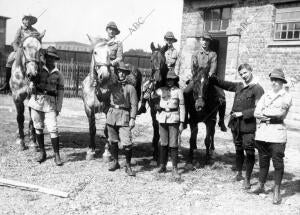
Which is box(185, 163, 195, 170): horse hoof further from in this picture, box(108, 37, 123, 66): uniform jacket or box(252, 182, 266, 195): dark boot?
box(108, 37, 123, 66): uniform jacket

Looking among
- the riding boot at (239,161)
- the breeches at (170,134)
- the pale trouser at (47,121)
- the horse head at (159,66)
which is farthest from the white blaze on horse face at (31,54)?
the riding boot at (239,161)

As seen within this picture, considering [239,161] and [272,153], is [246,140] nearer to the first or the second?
[272,153]

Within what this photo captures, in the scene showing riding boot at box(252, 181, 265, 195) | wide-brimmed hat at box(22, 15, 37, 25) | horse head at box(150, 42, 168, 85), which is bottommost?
riding boot at box(252, 181, 265, 195)

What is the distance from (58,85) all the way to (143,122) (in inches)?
247

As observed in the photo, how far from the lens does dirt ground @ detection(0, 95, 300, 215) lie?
4.51 m

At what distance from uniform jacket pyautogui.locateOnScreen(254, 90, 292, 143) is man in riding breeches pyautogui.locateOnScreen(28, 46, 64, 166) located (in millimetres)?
3641

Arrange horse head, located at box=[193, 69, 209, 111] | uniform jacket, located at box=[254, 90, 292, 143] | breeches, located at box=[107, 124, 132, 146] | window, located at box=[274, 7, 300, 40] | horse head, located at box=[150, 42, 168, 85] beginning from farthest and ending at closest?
window, located at box=[274, 7, 300, 40], horse head, located at box=[193, 69, 209, 111], breeches, located at box=[107, 124, 132, 146], horse head, located at box=[150, 42, 168, 85], uniform jacket, located at box=[254, 90, 292, 143]

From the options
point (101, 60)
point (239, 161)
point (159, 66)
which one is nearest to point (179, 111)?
point (159, 66)

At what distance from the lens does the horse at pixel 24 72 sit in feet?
19.5

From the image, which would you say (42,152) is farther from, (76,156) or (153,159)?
(153,159)

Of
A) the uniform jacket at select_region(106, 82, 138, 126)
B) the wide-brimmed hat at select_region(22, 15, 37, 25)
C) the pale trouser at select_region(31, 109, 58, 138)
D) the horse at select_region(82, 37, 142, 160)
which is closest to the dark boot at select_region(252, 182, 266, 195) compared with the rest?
the uniform jacket at select_region(106, 82, 138, 126)

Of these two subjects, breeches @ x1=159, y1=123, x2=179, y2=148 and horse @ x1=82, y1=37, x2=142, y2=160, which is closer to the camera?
horse @ x1=82, y1=37, x2=142, y2=160

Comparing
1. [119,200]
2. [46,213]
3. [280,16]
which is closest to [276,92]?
[119,200]

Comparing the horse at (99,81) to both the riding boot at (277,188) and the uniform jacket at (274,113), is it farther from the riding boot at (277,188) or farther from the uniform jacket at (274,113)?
the riding boot at (277,188)
